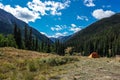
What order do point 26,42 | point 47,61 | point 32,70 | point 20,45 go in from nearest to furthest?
point 32,70 → point 47,61 → point 20,45 → point 26,42

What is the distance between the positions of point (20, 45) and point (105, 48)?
67.9m

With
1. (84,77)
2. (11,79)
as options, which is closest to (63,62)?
(84,77)

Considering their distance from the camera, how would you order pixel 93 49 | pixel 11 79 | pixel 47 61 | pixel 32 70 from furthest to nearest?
pixel 93 49
pixel 47 61
pixel 32 70
pixel 11 79

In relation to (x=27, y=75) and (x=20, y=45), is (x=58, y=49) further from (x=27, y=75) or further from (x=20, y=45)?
(x=27, y=75)

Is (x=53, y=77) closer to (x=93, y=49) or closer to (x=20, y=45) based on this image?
(x=20, y=45)

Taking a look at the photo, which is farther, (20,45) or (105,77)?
(20,45)

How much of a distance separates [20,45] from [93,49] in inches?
3354

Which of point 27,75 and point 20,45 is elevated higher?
point 20,45

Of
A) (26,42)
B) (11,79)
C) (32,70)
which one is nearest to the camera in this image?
(11,79)

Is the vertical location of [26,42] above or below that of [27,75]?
above

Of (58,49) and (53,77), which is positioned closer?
(53,77)

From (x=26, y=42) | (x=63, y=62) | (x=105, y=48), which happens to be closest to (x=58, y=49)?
(x=105, y=48)

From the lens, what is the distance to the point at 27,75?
48.5ft

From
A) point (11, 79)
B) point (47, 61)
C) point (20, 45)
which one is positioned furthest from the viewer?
point (20, 45)
